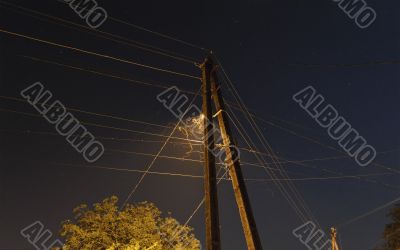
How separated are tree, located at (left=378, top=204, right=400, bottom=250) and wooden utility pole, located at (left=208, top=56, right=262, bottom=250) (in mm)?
24102

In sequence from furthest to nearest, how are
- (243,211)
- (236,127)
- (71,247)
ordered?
(71,247) < (236,127) < (243,211)

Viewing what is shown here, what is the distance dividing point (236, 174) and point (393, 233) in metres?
24.6

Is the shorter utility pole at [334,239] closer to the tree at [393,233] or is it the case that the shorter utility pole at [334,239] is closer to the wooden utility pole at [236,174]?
the tree at [393,233]

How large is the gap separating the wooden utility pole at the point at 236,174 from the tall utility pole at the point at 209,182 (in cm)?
62

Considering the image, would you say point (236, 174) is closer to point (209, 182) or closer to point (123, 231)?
point (209, 182)

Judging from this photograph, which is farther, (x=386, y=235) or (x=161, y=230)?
(x=386, y=235)

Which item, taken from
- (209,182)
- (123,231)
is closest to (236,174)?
(209,182)

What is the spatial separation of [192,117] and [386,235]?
80.0ft

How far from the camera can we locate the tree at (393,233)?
32406 millimetres

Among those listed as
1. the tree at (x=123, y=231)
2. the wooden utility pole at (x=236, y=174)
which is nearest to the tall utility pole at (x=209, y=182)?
the wooden utility pole at (x=236, y=174)

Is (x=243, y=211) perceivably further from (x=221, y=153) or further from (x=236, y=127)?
(x=236, y=127)

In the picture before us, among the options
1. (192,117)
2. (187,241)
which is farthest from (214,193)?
(187,241)

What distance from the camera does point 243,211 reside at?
11961mm

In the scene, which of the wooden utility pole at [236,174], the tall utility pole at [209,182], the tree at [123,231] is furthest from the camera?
the tree at [123,231]
